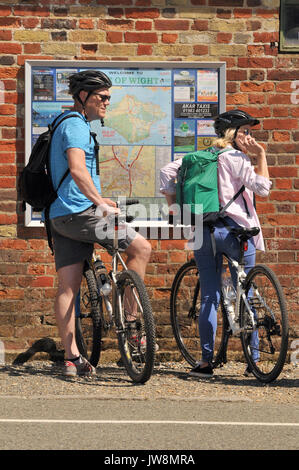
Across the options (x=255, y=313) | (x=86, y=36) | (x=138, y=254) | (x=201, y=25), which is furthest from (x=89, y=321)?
(x=201, y=25)

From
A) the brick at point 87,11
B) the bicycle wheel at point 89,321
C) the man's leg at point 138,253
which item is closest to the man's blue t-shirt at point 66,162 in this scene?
the man's leg at point 138,253

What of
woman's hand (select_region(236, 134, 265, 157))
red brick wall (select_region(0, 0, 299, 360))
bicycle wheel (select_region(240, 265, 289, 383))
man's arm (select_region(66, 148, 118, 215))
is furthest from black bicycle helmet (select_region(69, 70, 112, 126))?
bicycle wheel (select_region(240, 265, 289, 383))

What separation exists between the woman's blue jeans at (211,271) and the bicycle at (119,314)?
1.87ft

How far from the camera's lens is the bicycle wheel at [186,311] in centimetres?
731

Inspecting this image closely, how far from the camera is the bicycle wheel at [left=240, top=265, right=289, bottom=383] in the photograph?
612 centimetres

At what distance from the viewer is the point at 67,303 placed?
21.9ft

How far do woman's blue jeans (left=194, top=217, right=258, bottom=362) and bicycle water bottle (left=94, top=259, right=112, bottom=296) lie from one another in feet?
2.20

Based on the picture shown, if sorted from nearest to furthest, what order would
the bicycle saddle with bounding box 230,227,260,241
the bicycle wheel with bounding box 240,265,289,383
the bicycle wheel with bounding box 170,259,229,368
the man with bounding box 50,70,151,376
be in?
the bicycle wheel with bounding box 240,265,289,383
the man with bounding box 50,70,151,376
the bicycle saddle with bounding box 230,227,260,241
the bicycle wheel with bounding box 170,259,229,368

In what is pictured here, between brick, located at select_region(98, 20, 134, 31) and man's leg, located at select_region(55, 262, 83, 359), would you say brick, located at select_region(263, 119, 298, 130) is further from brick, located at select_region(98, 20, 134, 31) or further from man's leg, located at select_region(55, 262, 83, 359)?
man's leg, located at select_region(55, 262, 83, 359)

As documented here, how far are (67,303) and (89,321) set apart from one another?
363 millimetres

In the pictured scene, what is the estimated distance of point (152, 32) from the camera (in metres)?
7.79

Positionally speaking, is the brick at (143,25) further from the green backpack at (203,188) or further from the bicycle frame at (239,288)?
the bicycle frame at (239,288)

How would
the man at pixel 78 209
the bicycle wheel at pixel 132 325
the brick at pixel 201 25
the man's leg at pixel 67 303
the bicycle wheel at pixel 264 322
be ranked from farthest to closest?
the brick at pixel 201 25
the man's leg at pixel 67 303
the man at pixel 78 209
the bicycle wheel at pixel 132 325
the bicycle wheel at pixel 264 322

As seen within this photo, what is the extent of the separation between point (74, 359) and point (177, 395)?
96cm
